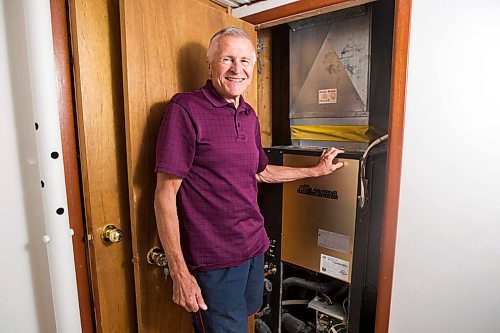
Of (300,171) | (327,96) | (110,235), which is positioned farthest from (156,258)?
(327,96)

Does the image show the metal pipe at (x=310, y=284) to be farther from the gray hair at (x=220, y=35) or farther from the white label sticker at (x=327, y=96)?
the gray hair at (x=220, y=35)

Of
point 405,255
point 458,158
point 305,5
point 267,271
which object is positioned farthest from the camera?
point 267,271

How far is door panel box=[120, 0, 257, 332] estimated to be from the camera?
0.95m

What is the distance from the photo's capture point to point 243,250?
1.03 m

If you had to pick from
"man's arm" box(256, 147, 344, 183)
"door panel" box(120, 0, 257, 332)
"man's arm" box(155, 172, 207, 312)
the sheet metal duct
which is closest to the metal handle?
"door panel" box(120, 0, 257, 332)

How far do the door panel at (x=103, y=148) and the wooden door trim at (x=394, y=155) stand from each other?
958 millimetres

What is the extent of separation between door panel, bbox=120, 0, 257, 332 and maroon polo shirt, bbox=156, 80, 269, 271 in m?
0.11

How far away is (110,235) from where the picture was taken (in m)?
0.98

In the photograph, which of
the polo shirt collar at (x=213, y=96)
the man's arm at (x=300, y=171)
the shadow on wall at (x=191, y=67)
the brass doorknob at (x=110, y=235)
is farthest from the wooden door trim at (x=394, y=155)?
the brass doorknob at (x=110, y=235)

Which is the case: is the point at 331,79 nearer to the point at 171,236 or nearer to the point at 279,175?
the point at 279,175

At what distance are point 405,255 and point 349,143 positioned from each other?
561 millimetres

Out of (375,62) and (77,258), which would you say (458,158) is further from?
(77,258)

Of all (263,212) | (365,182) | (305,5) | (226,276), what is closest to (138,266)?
(226,276)

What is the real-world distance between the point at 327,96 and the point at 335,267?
81 centimetres
